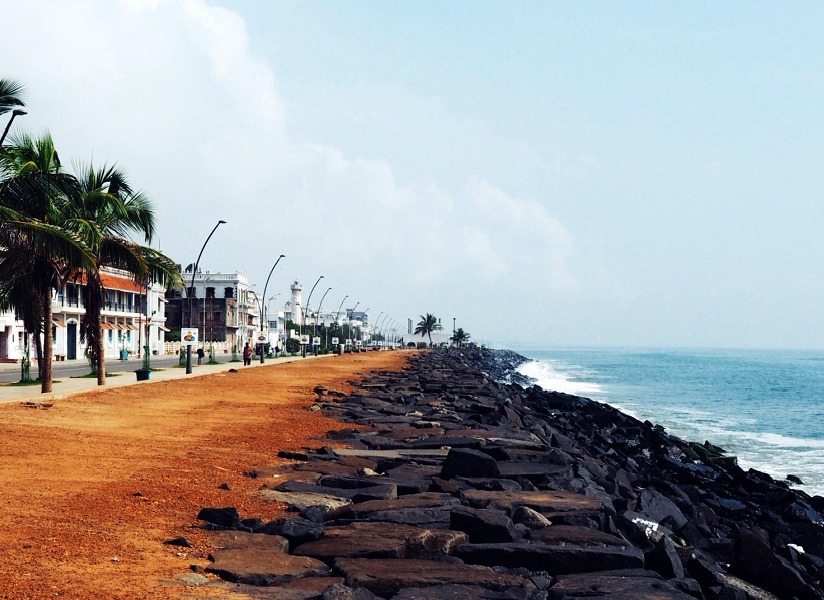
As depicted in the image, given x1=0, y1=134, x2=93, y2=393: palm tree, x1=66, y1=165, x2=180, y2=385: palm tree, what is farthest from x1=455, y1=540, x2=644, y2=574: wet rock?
x1=66, y1=165, x2=180, y2=385: palm tree

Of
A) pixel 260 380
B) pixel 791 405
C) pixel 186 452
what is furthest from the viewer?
pixel 791 405

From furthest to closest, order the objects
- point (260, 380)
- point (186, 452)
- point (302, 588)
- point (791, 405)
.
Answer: point (791, 405)
point (260, 380)
point (186, 452)
point (302, 588)

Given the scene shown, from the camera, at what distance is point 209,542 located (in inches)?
272

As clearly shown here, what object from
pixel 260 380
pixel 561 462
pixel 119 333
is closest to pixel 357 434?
pixel 561 462

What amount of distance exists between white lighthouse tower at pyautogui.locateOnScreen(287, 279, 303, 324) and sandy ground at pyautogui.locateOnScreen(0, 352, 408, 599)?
16772cm

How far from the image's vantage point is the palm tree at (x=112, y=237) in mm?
26016

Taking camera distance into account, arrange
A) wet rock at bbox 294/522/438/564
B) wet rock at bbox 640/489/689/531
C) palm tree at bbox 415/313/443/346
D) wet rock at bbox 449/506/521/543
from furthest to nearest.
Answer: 1. palm tree at bbox 415/313/443/346
2. wet rock at bbox 640/489/689/531
3. wet rock at bbox 449/506/521/543
4. wet rock at bbox 294/522/438/564

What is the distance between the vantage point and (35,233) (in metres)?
19.5

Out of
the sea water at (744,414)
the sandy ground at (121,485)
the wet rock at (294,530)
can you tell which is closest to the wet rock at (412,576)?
the wet rock at (294,530)

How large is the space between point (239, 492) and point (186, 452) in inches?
128

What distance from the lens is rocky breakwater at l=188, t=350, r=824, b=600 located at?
6.08 meters

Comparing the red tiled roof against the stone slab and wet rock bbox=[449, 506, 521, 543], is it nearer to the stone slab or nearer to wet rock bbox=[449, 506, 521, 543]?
the stone slab

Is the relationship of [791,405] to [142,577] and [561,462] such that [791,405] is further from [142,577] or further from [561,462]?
[142,577]

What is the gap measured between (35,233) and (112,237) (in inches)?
297
